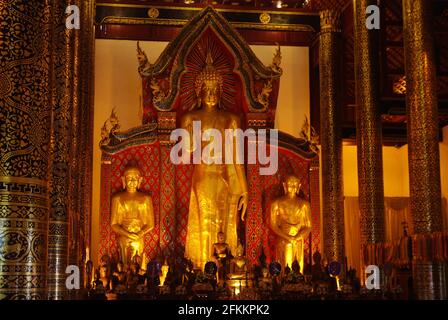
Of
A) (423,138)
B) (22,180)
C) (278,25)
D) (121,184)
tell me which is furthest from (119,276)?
(278,25)

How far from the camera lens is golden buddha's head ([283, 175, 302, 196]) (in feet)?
43.5

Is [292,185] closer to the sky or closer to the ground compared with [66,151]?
closer to the ground

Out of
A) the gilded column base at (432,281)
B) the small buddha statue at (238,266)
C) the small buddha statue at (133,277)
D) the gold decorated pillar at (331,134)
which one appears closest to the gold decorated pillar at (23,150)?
the small buddha statue at (133,277)

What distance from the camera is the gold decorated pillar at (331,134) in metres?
13.7

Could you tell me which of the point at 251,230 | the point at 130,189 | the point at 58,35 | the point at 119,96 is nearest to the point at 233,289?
the point at 251,230

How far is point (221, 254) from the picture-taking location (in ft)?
40.2

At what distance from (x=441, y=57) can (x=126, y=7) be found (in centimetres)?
733

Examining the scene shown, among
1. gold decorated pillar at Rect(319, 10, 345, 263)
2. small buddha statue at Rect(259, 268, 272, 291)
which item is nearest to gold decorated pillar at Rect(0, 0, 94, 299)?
small buddha statue at Rect(259, 268, 272, 291)

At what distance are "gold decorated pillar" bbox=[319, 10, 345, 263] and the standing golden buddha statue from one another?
186cm

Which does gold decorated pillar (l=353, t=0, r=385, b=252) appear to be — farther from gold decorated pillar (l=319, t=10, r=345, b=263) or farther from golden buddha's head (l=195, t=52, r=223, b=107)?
golden buddha's head (l=195, t=52, r=223, b=107)

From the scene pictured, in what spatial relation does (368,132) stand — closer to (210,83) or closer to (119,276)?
(210,83)

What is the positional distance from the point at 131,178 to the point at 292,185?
3.15 meters

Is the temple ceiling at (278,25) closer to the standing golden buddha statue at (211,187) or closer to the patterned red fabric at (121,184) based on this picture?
the standing golden buddha statue at (211,187)
